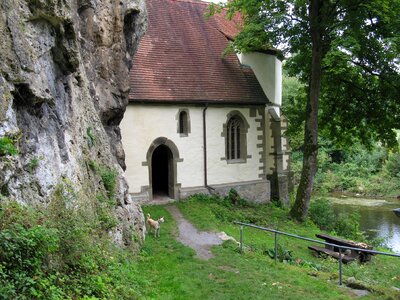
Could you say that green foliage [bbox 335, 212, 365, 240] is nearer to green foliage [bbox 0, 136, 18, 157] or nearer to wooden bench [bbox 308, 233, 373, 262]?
wooden bench [bbox 308, 233, 373, 262]

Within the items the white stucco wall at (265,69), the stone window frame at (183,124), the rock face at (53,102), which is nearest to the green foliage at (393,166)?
the white stucco wall at (265,69)

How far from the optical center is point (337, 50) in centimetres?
1602

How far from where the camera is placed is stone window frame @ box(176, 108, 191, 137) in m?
19.4

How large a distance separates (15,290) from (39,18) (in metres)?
5.01

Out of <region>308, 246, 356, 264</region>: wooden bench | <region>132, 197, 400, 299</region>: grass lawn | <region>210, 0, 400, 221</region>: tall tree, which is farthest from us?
<region>210, 0, 400, 221</region>: tall tree

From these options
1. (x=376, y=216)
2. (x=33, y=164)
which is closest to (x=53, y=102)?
(x=33, y=164)

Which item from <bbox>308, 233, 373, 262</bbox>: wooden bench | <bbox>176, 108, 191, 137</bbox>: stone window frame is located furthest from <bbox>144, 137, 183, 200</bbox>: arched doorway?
<bbox>308, 233, 373, 262</bbox>: wooden bench

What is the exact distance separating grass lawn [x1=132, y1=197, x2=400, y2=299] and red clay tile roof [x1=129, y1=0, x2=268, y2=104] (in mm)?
6319

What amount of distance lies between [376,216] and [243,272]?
813 inches

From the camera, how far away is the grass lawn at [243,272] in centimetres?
859

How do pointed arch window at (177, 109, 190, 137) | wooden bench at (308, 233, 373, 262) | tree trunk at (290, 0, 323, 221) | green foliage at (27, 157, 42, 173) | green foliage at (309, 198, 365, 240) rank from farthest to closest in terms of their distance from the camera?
pointed arch window at (177, 109, 190, 137), green foliage at (309, 198, 365, 240), tree trunk at (290, 0, 323, 221), wooden bench at (308, 233, 373, 262), green foliage at (27, 157, 42, 173)

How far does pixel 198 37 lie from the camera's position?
2233cm

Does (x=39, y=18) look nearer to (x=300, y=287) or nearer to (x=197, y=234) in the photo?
(x=300, y=287)

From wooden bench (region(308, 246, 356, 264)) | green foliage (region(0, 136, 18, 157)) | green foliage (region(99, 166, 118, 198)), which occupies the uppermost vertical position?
green foliage (region(0, 136, 18, 157))
